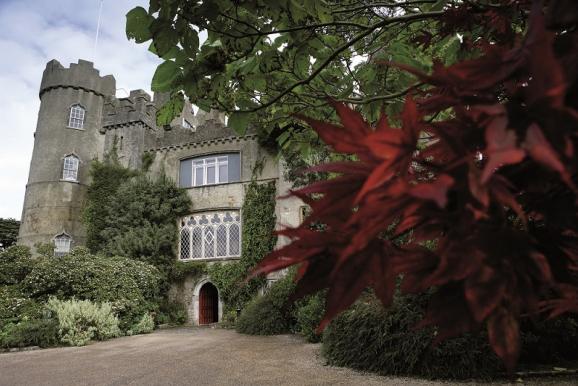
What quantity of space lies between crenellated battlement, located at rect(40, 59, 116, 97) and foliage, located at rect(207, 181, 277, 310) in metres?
11.4

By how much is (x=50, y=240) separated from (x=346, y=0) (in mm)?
20155

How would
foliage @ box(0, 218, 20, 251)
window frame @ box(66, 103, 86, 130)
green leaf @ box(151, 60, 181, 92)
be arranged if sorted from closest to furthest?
green leaf @ box(151, 60, 181, 92), window frame @ box(66, 103, 86, 130), foliage @ box(0, 218, 20, 251)

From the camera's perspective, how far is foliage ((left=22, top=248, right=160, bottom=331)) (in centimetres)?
1250

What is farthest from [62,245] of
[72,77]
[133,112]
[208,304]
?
[72,77]

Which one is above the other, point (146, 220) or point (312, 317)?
point (146, 220)

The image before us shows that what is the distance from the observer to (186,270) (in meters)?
17.4

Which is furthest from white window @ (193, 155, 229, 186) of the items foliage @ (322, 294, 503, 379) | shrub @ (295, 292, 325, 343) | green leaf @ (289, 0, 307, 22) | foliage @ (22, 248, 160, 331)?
green leaf @ (289, 0, 307, 22)

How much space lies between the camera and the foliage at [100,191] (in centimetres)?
1842

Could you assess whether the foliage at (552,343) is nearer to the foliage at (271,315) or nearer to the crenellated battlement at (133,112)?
the foliage at (271,315)

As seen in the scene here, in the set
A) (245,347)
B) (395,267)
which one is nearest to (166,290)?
(245,347)

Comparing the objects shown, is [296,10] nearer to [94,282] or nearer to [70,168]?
[94,282]

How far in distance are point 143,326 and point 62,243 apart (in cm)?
870

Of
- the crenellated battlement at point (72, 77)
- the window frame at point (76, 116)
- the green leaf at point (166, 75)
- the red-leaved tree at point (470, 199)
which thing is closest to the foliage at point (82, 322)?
the green leaf at point (166, 75)

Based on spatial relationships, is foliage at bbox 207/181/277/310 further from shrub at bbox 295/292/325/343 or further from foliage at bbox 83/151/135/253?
shrub at bbox 295/292/325/343
